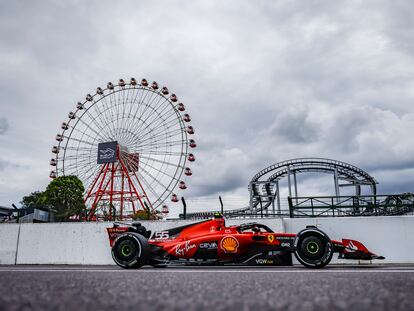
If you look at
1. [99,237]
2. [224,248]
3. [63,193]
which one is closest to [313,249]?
[224,248]

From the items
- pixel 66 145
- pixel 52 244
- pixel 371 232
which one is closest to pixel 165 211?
pixel 66 145

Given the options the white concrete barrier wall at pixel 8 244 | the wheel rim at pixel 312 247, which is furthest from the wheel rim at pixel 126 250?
the white concrete barrier wall at pixel 8 244

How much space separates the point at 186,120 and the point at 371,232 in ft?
61.1

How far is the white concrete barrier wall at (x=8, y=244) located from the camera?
439 inches

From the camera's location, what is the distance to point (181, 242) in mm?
7086

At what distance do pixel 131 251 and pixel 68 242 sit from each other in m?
5.11

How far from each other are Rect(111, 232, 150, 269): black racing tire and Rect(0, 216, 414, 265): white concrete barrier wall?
149 inches

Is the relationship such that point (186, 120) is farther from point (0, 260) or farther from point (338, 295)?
point (338, 295)

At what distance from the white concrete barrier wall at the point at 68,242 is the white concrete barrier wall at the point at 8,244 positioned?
0.23 m

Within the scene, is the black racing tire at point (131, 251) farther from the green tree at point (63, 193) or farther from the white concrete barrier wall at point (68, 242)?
the green tree at point (63, 193)

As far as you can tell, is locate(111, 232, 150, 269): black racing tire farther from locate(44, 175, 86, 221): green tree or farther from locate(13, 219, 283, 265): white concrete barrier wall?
locate(44, 175, 86, 221): green tree

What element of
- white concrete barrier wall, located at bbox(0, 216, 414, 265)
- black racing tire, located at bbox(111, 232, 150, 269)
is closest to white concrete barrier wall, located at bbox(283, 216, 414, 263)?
Answer: white concrete barrier wall, located at bbox(0, 216, 414, 265)

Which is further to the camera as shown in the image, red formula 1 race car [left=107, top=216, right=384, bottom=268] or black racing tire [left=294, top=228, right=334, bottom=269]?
red formula 1 race car [left=107, top=216, right=384, bottom=268]

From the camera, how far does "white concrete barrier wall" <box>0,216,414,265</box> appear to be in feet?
30.9
